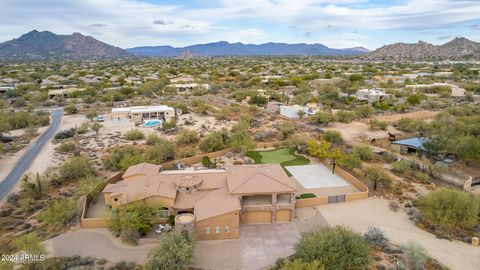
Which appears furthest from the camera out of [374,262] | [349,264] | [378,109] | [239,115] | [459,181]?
[378,109]

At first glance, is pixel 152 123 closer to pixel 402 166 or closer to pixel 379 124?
pixel 379 124

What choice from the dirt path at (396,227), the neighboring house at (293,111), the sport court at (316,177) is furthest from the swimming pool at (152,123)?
the dirt path at (396,227)

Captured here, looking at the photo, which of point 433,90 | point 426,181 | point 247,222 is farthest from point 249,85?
point 247,222

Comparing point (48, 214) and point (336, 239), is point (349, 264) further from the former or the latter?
point (48, 214)

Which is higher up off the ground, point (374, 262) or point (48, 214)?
point (48, 214)

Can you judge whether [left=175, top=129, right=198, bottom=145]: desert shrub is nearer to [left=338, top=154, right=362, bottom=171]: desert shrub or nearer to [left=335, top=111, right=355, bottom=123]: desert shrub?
[left=338, top=154, right=362, bottom=171]: desert shrub

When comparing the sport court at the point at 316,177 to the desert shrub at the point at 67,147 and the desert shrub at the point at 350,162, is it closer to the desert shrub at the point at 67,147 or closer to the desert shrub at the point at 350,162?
the desert shrub at the point at 350,162
